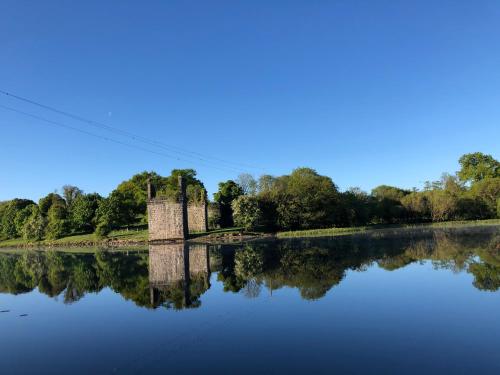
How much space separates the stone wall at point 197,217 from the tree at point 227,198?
6.62 m

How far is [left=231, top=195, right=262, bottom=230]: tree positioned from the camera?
192 ft

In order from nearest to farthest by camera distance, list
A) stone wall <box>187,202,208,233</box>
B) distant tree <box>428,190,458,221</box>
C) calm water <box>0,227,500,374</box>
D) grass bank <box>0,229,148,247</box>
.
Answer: calm water <box>0,227,500,374</box>
grass bank <box>0,229,148,247</box>
stone wall <box>187,202,208,233</box>
distant tree <box>428,190,458,221</box>

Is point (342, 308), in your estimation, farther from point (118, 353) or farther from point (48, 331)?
point (48, 331)

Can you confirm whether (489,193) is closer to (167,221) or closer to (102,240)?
(167,221)

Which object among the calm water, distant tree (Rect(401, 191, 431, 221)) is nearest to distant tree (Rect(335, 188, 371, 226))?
distant tree (Rect(401, 191, 431, 221))

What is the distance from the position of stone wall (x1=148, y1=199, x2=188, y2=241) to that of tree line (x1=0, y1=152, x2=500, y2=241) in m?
1.74

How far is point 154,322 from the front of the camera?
12.1 m

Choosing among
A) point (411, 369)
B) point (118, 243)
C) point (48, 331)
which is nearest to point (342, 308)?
point (411, 369)

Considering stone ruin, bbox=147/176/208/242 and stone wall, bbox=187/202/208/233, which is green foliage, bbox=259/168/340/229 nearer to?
stone wall, bbox=187/202/208/233

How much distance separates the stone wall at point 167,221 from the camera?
54.5m

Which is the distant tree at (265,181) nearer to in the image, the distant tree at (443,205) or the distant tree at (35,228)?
the distant tree at (443,205)

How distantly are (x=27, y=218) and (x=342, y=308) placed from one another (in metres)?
87.7

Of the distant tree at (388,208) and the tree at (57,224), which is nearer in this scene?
the tree at (57,224)

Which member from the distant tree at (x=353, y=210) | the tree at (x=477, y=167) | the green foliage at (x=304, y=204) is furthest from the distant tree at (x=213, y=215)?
the tree at (x=477, y=167)
